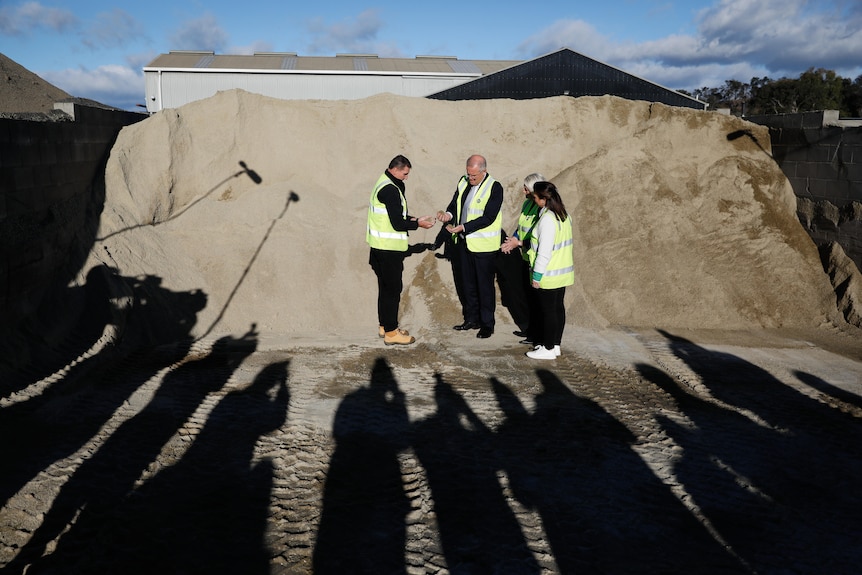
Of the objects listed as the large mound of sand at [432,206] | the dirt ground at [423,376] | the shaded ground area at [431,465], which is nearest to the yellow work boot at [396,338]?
the dirt ground at [423,376]

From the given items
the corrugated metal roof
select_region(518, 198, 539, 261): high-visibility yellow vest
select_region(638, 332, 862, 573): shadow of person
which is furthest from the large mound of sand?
the corrugated metal roof

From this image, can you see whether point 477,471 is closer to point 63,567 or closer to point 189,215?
point 63,567

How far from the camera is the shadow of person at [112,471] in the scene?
11.2 feet

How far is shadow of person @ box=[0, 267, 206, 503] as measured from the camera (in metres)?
4.46

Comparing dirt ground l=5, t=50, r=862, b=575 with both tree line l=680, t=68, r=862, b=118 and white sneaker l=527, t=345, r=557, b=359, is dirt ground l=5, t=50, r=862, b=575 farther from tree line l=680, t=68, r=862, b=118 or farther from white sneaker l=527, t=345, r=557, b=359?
tree line l=680, t=68, r=862, b=118

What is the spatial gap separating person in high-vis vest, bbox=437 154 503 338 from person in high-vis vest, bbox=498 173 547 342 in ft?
0.84

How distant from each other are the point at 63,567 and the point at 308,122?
327 inches

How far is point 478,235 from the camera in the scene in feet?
24.8

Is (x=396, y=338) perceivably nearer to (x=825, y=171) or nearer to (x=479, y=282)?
(x=479, y=282)

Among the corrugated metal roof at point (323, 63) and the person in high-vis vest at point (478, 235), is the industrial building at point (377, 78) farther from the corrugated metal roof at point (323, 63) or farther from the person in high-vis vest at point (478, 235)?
the person in high-vis vest at point (478, 235)

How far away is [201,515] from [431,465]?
1465mm

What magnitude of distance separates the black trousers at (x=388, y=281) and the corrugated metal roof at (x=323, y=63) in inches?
852

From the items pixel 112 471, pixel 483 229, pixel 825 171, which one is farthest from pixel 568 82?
pixel 112 471

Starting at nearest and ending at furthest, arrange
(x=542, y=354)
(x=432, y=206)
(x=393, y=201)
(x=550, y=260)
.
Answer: (x=550, y=260), (x=542, y=354), (x=393, y=201), (x=432, y=206)
